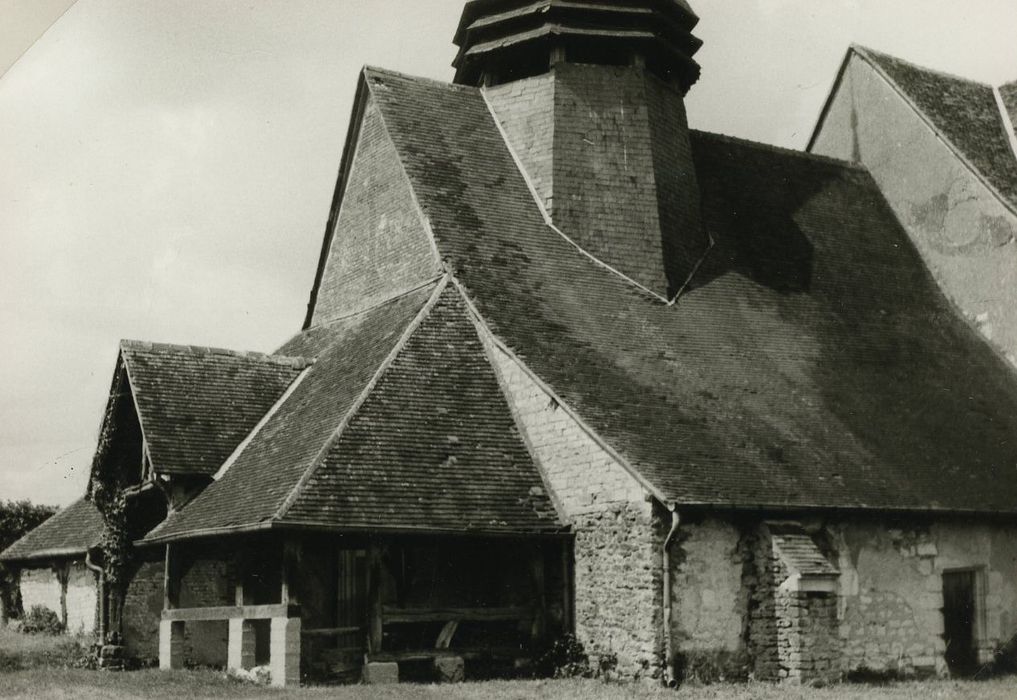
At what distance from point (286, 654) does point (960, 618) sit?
9.13 m

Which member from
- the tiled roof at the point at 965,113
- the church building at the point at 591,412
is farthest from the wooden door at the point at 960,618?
the tiled roof at the point at 965,113

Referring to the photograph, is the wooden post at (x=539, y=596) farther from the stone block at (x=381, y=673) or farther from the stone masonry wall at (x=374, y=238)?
the stone masonry wall at (x=374, y=238)

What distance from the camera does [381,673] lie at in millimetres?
13031

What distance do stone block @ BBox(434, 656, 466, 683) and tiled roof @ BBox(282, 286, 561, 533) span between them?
61.1 inches

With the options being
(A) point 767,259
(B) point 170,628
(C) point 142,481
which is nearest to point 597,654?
(B) point 170,628

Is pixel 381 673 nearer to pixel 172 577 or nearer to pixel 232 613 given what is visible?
pixel 232 613

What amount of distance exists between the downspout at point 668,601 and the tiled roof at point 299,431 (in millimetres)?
4193

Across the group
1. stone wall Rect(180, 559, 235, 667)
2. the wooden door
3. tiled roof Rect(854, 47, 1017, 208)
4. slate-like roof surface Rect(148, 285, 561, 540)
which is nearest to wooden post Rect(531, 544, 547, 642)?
slate-like roof surface Rect(148, 285, 561, 540)

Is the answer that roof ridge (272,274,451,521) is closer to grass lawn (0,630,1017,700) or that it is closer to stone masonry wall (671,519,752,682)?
grass lawn (0,630,1017,700)

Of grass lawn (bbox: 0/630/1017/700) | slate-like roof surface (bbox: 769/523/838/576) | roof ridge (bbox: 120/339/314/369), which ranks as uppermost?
roof ridge (bbox: 120/339/314/369)

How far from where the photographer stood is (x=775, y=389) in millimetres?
16297

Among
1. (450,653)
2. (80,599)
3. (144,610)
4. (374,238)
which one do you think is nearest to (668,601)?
(450,653)

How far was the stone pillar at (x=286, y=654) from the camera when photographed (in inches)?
498

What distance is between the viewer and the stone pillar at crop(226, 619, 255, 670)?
45.1 feet
